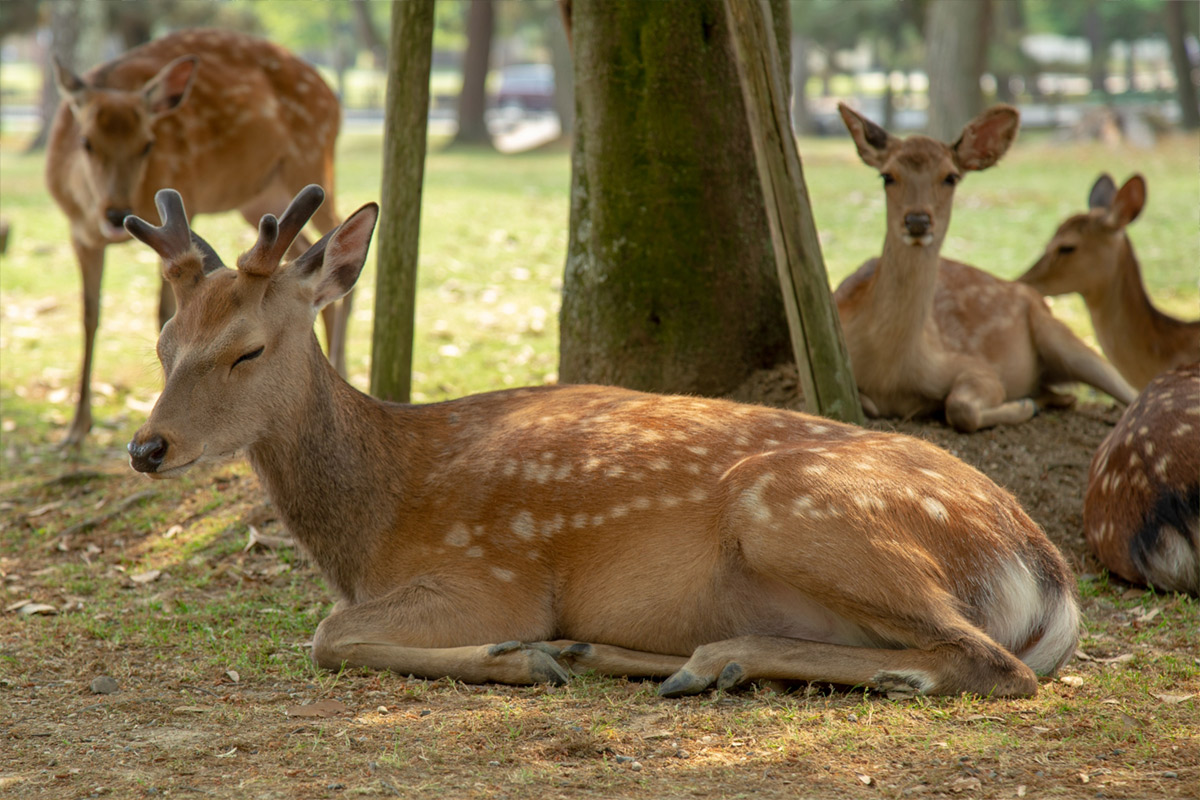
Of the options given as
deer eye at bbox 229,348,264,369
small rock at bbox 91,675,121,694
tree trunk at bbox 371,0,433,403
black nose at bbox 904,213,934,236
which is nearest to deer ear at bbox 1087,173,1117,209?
black nose at bbox 904,213,934,236

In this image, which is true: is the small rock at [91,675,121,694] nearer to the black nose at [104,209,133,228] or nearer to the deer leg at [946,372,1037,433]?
the deer leg at [946,372,1037,433]

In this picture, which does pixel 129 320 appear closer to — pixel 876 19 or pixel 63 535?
pixel 63 535

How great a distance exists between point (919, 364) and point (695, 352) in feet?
3.63

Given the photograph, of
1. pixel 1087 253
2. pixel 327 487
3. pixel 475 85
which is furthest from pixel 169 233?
pixel 475 85

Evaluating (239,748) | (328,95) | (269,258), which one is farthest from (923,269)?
(328,95)

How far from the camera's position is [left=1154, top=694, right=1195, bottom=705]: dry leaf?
142 inches

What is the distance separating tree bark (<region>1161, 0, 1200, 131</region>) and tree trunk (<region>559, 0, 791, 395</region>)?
75.6 ft

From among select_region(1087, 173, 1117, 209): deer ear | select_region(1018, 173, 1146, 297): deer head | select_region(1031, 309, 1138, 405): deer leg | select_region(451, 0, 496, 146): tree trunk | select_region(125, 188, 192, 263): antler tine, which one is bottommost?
select_region(1031, 309, 1138, 405): deer leg

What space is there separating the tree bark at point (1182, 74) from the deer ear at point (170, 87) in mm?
23184

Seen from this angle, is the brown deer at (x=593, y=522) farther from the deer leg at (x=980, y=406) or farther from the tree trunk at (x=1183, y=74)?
the tree trunk at (x=1183, y=74)

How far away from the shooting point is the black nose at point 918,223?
230 inches

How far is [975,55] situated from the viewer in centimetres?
1870

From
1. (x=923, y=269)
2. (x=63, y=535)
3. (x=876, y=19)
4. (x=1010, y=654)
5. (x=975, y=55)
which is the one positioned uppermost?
(x=876, y=19)

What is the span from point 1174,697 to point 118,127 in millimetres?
6399
